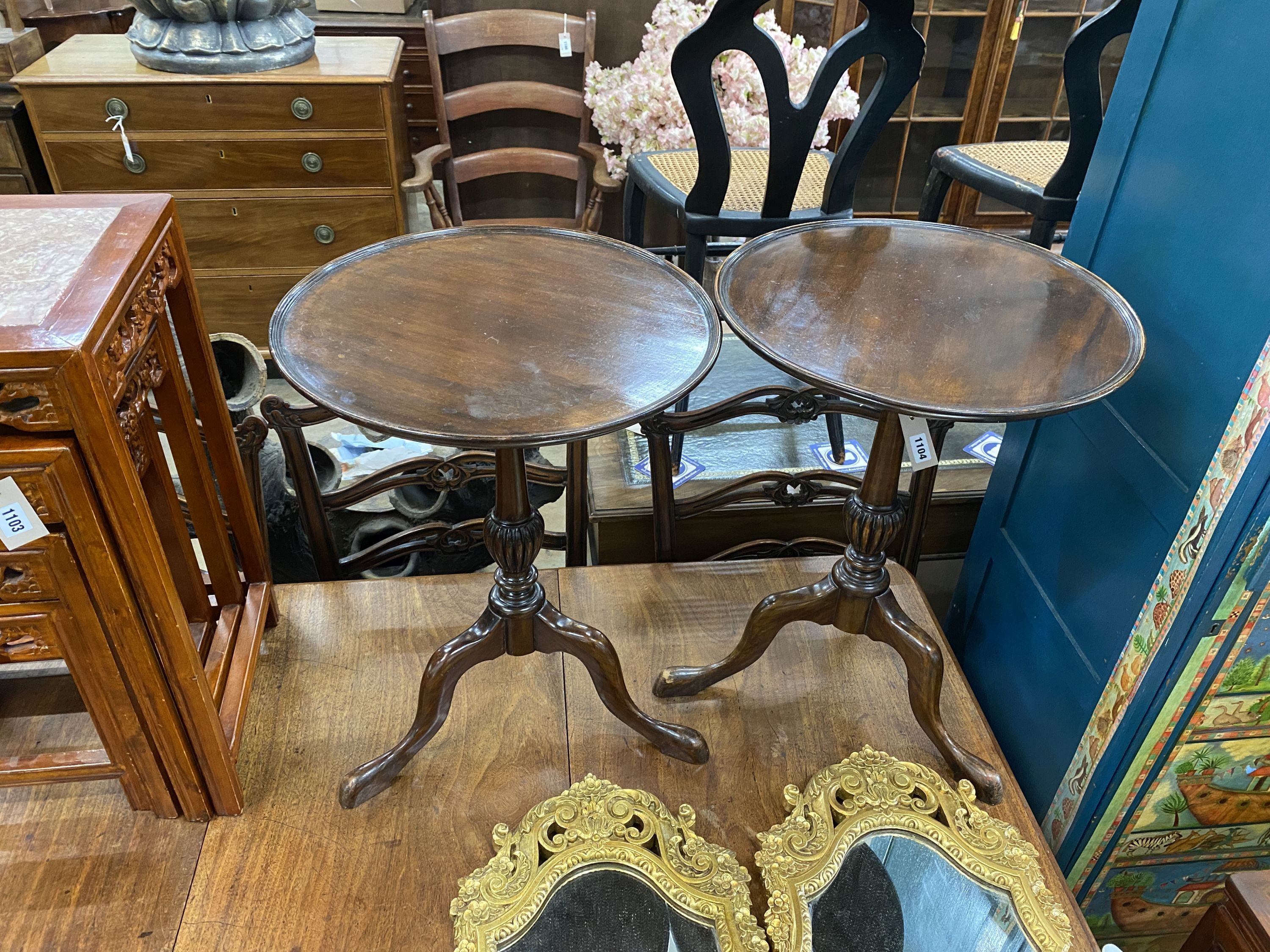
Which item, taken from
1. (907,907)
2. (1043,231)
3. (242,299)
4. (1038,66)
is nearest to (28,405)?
(907,907)

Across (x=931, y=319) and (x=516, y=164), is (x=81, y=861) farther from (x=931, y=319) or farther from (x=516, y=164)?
(x=516, y=164)

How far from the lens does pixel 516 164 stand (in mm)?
2949

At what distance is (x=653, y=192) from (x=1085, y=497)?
3.36 ft

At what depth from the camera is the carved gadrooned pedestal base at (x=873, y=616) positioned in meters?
1.27

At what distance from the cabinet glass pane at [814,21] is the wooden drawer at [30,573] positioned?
2.79 m

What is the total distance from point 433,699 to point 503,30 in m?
2.26

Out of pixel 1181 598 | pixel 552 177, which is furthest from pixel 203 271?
pixel 1181 598

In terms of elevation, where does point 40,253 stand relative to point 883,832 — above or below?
above

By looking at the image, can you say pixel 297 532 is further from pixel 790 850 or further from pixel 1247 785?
pixel 1247 785

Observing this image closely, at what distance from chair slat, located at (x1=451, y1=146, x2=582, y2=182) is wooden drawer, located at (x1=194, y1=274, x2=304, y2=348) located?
64 cm

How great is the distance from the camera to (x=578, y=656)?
128 centimetres

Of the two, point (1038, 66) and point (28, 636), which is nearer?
point (28, 636)

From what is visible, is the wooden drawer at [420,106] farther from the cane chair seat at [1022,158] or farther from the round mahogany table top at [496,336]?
the round mahogany table top at [496,336]

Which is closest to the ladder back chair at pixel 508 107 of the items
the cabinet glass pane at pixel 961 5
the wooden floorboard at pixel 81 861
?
the cabinet glass pane at pixel 961 5
